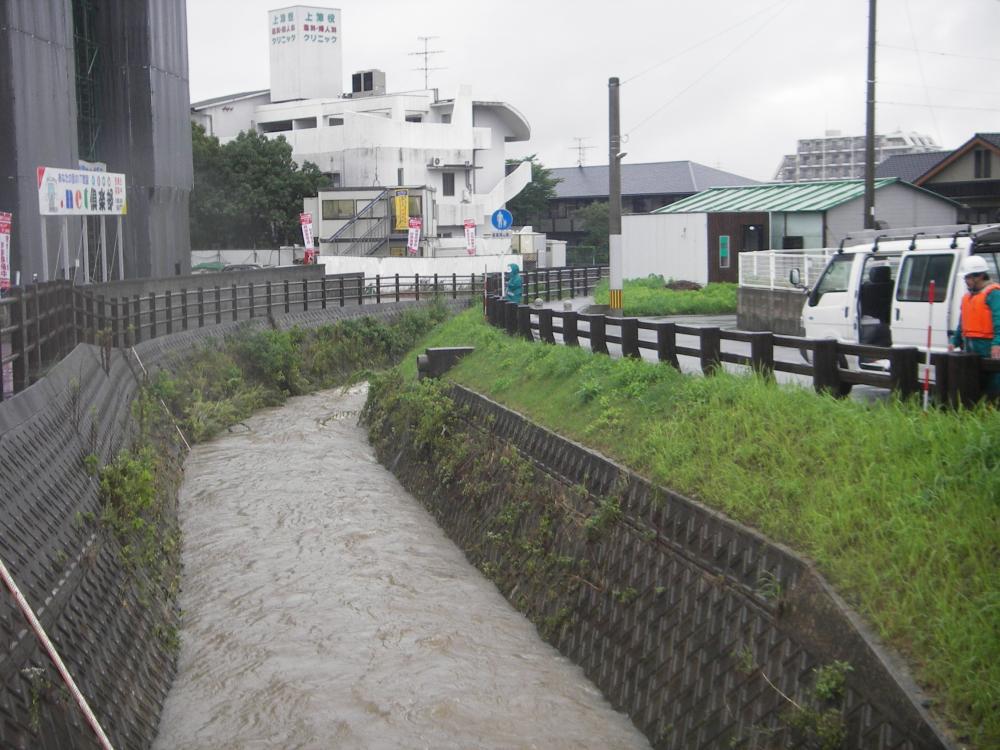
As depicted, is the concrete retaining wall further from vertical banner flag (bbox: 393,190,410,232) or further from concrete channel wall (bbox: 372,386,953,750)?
vertical banner flag (bbox: 393,190,410,232)

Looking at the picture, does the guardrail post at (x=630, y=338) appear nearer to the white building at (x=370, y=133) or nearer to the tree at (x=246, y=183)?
the white building at (x=370, y=133)

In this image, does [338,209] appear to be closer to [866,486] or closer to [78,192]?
[78,192]

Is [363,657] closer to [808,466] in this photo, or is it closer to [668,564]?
[668,564]

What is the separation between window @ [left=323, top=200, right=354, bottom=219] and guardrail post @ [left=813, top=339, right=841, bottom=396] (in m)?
57.3

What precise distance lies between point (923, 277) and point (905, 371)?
14.7 ft

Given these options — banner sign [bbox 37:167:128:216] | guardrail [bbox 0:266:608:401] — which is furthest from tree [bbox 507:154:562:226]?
banner sign [bbox 37:167:128:216]

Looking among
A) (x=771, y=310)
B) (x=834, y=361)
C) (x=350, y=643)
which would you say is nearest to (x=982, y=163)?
(x=771, y=310)

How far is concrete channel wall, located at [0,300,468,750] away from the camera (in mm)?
6477

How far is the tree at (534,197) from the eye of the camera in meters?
84.7

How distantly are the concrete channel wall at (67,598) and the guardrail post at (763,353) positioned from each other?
620 centimetres

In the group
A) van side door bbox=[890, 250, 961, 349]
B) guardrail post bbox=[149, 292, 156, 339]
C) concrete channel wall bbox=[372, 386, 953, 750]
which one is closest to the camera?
concrete channel wall bbox=[372, 386, 953, 750]

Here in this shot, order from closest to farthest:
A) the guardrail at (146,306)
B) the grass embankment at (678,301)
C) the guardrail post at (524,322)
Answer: the guardrail at (146,306) → the guardrail post at (524,322) → the grass embankment at (678,301)

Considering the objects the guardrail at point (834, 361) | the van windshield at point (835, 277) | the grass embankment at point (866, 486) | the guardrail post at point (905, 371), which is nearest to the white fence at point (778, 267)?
the van windshield at point (835, 277)

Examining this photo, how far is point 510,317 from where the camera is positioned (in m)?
21.8
